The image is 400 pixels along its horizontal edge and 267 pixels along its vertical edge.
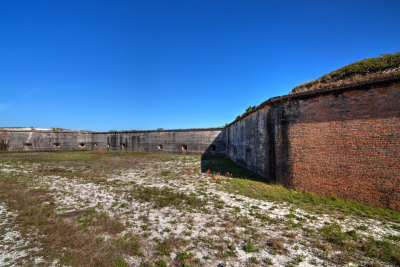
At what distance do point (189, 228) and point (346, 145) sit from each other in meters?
6.10

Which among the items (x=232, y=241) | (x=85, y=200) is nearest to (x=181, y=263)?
(x=232, y=241)

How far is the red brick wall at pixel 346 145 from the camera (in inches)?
203

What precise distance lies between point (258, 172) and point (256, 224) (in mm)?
5421

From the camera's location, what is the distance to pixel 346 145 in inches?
229

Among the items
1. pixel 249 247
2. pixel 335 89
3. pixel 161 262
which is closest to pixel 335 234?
pixel 249 247

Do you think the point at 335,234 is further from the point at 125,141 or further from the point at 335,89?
the point at 125,141

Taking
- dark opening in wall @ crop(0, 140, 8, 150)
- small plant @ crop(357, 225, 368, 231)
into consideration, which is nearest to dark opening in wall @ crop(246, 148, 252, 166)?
small plant @ crop(357, 225, 368, 231)

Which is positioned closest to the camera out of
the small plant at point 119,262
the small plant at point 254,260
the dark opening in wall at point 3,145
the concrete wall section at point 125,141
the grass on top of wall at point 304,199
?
the small plant at point 119,262

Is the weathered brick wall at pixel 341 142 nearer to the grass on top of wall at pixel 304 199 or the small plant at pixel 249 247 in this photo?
the grass on top of wall at pixel 304 199

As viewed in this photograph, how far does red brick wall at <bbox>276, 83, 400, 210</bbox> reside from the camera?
5.14 m

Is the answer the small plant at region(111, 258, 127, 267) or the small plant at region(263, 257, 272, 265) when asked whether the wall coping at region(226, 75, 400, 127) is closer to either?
the small plant at region(263, 257, 272, 265)

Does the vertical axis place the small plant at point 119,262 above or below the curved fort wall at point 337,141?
below

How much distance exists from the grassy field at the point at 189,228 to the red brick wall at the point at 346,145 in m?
0.58

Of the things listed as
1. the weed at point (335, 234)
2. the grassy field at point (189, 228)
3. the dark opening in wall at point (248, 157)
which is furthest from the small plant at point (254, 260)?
the dark opening in wall at point (248, 157)
